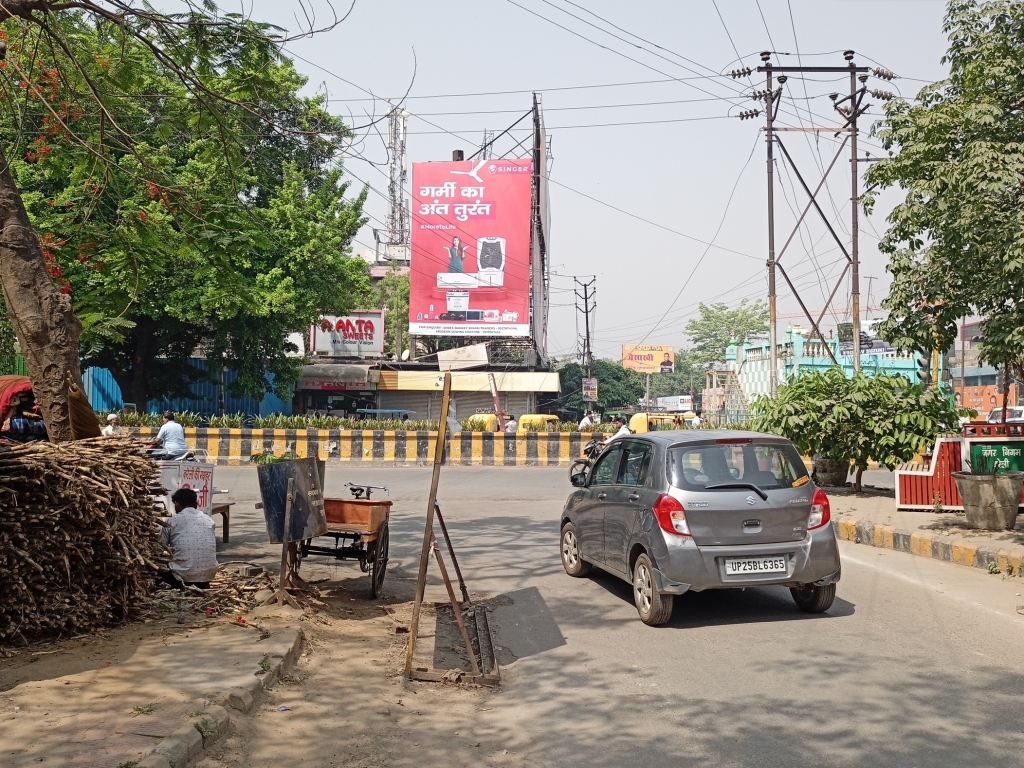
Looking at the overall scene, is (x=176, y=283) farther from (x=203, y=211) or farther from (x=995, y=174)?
(x=995, y=174)

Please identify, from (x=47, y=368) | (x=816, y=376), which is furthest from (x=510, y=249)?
(x=47, y=368)

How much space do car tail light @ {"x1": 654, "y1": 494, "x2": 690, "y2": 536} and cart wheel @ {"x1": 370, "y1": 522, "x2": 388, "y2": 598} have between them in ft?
8.81

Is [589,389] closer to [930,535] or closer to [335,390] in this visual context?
[335,390]

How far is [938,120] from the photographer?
1053 centimetres

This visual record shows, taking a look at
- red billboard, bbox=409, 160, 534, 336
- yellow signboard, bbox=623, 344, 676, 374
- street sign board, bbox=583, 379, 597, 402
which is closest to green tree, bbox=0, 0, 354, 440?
red billboard, bbox=409, 160, 534, 336

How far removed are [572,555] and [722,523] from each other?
2703 mm

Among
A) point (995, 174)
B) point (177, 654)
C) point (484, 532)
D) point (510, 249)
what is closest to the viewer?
point (177, 654)

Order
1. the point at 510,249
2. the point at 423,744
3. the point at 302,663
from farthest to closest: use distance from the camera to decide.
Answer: the point at 510,249 < the point at 302,663 < the point at 423,744

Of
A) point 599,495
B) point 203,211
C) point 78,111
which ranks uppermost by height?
point 78,111

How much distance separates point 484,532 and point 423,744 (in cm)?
839

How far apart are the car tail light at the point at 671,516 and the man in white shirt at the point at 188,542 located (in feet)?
12.2

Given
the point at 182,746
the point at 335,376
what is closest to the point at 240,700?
the point at 182,746

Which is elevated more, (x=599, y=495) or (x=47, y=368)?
(x=47, y=368)

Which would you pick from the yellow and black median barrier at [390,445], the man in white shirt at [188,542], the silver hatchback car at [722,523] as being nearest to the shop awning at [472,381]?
the yellow and black median barrier at [390,445]
